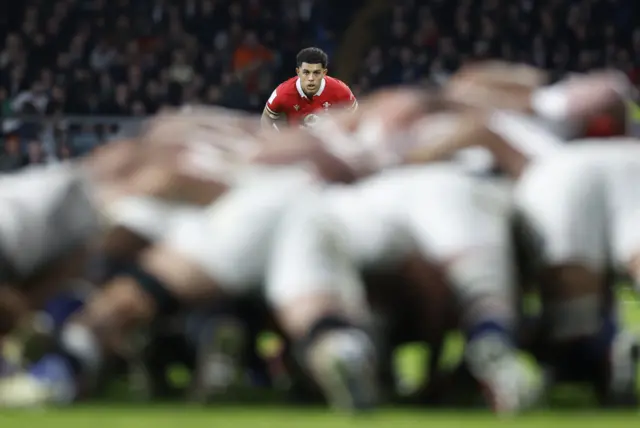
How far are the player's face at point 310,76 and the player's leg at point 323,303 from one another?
360 cm

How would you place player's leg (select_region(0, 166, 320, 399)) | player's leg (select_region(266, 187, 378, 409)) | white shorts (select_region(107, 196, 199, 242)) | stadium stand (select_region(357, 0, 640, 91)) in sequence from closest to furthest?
1. player's leg (select_region(266, 187, 378, 409))
2. player's leg (select_region(0, 166, 320, 399))
3. white shorts (select_region(107, 196, 199, 242))
4. stadium stand (select_region(357, 0, 640, 91))

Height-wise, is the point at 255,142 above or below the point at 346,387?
above

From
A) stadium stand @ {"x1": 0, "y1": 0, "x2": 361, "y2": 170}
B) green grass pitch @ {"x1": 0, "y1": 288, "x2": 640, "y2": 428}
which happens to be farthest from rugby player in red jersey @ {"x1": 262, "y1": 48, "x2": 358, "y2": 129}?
stadium stand @ {"x1": 0, "y1": 0, "x2": 361, "y2": 170}

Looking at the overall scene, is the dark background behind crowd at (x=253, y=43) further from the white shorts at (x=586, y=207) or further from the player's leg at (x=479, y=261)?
the player's leg at (x=479, y=261)

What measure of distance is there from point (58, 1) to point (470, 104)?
49.2ft

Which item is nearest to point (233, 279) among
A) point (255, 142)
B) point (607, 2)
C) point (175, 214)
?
point (175, 214)

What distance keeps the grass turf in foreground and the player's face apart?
403 cm

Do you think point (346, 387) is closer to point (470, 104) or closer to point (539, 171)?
point (539, 171)

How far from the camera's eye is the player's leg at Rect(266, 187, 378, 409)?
16.0ft

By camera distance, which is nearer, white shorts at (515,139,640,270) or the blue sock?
the blue sock

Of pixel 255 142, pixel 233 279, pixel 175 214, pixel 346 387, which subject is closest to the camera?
pixel 346 387

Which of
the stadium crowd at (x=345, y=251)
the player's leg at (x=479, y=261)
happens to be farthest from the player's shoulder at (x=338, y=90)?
the player's leg at (x=479, y=261)

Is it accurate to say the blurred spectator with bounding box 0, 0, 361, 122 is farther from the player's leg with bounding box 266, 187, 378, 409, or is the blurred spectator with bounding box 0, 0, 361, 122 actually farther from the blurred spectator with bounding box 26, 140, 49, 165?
the player's leg with bounding box 266, 187, 378, 409

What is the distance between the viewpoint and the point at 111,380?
18.5 ft
